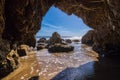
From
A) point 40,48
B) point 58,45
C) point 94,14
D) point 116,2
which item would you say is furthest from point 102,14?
point 40,48

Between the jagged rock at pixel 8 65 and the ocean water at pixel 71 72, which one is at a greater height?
the jagged rock at pixel 8 65

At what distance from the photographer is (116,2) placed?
12.4m

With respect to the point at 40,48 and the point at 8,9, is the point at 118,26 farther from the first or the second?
the point at 40,48

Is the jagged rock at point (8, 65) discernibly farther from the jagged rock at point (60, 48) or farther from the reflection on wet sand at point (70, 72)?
the jagged rock at point (60, 48)

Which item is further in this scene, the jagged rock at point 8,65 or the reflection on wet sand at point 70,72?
the jagged rock at point 8,65

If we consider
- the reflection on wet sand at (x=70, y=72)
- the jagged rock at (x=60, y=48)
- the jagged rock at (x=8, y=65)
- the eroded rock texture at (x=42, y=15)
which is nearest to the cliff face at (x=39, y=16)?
the eroded rock texture at (x=42, y=15)

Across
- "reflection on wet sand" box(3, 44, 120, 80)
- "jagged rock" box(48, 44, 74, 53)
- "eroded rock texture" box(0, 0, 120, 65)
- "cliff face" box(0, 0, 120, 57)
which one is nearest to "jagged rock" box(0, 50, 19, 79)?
"reflection on wet sand" box(3, 44, 120, 80)

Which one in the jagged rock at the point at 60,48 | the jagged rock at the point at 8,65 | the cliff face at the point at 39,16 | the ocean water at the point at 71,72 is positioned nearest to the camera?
the cliff face at the point at 39,16

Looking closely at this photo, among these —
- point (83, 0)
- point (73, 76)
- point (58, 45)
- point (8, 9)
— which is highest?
point (83, 0)

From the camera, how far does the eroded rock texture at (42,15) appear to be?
12.2 meters

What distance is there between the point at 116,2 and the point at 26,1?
18.2 feet

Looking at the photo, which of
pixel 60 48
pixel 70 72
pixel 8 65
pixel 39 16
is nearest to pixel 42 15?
pixel 39 16

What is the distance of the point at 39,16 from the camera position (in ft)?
55.1

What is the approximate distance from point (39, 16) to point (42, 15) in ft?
2.45
